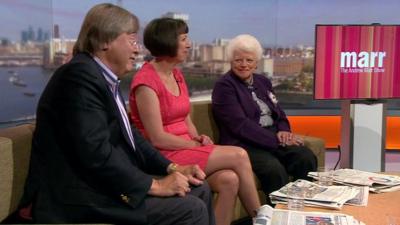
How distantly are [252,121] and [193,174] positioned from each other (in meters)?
0.96

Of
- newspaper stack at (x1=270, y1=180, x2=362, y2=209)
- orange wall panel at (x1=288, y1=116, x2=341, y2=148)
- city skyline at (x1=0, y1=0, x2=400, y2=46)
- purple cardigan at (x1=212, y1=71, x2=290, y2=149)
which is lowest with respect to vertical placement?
orange wall panel at (x1=288, y1=116, x2=341, y2=148)

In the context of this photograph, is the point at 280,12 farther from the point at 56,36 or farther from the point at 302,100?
the point at 56,36

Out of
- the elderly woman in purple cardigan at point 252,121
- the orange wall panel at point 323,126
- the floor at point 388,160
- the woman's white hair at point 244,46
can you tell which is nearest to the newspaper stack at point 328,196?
the elderly woman in purple cardigan at point 252,121

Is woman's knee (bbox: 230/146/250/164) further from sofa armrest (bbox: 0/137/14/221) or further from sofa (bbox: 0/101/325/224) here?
sofa armrest (bbox: 0/137/14/221)

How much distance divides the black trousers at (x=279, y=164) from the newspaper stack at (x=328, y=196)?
65 cm

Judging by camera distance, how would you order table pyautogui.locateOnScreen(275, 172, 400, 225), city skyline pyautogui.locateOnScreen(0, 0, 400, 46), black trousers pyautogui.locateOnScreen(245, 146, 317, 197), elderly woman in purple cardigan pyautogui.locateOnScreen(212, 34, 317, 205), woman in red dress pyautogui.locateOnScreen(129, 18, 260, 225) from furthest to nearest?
city skyline pyautogui.locateOnScreen(0, 0, 400, 46), elderly woman in purple cardigan pyautogui.locateOnScreen(212, 34, 317, 205), black trousers pyautogui.locateOnScreen(245, 146, 317, 197), woman in red dress pyautogui.locateOnScreen(129, 18, 260, 225), table pyautogui.locateOnScreen(275, 172, 400, 225)

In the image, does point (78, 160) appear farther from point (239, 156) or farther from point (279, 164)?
point (279, 164)

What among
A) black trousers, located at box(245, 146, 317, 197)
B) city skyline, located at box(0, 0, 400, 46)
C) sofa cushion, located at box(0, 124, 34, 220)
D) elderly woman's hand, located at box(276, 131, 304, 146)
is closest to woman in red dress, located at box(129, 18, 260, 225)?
black trousers, located at box(245, 146, 317, 197)

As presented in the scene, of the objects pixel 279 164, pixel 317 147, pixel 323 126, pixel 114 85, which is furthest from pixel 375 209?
pixel 323 126

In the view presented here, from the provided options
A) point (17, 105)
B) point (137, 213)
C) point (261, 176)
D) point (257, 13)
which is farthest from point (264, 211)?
point (257, 13)

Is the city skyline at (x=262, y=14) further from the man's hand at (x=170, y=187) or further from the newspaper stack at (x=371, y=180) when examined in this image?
the man's hand at (x=170, y=187)

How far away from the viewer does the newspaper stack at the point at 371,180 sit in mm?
2247

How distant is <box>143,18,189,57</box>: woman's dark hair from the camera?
2717 mm

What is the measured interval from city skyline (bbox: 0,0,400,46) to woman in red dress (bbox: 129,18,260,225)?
7.12ft
